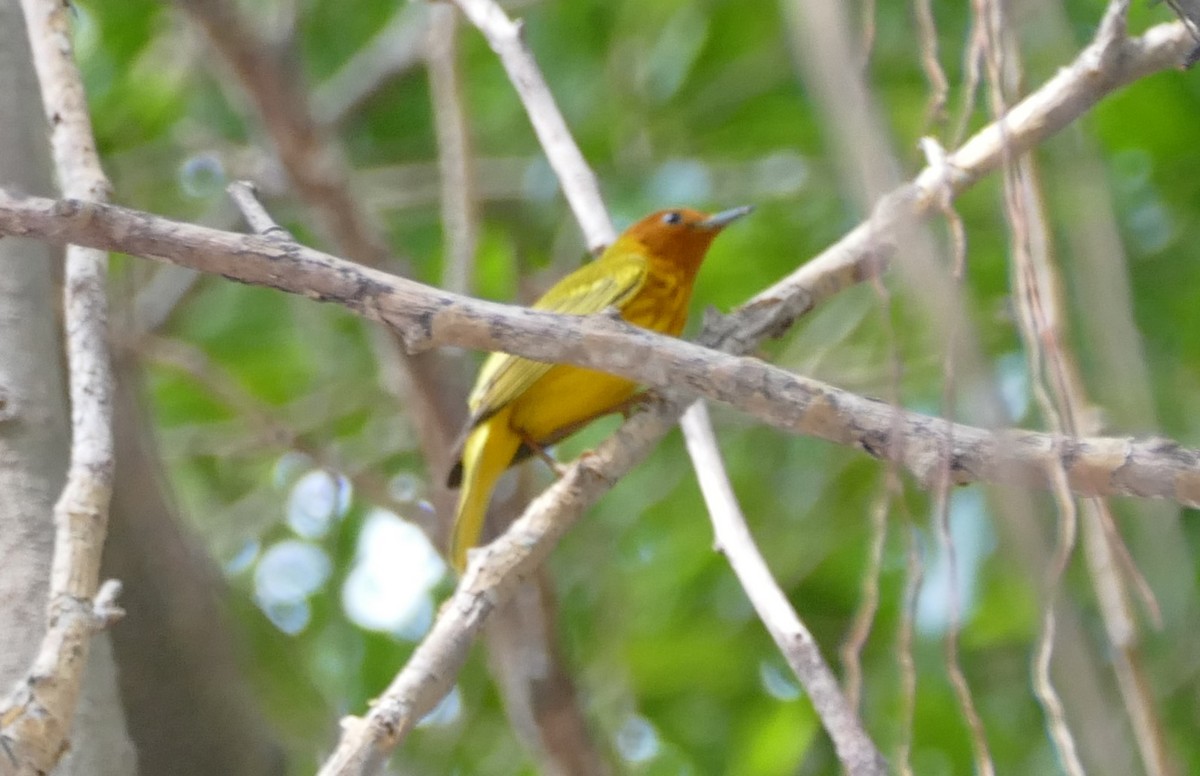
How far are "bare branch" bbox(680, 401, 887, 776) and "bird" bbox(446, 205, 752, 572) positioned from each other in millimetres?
865

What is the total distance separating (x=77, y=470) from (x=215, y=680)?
42.4 inches

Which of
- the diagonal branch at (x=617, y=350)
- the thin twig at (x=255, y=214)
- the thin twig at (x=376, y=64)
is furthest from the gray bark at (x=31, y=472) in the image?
the thin twig at (x=376, y=64)

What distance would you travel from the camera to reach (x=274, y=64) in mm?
4137

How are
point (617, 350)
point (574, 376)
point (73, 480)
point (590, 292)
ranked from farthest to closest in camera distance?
point (590, 292), point (574, 376), point (73, 480), point (617, 350)

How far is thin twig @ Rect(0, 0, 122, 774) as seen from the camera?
1.97m

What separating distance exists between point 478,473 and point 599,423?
0.97 meters

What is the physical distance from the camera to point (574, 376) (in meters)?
4.32

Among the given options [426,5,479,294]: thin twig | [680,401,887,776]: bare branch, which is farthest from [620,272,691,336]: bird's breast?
[680,401,887,776]: bare branch

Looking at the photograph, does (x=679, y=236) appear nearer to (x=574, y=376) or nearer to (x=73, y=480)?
(x=574, y=376)

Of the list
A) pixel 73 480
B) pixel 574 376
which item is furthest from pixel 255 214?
pixel 574 376

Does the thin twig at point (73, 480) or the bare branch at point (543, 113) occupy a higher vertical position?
the bare branch at point (543, 113)

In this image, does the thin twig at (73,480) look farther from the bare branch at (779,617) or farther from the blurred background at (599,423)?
the bare branch at (779,617)

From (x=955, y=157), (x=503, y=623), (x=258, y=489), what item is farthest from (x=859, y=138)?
(x=258, y=489)

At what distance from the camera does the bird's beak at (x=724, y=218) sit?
4410mm
